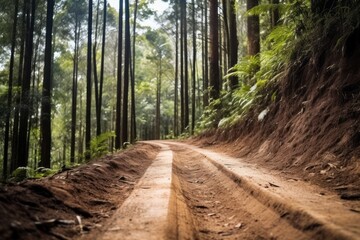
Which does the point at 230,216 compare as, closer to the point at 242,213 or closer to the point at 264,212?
the point at 242,213

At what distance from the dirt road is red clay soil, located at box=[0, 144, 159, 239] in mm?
184

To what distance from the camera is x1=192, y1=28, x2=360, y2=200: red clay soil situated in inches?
127

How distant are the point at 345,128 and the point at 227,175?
1.55m

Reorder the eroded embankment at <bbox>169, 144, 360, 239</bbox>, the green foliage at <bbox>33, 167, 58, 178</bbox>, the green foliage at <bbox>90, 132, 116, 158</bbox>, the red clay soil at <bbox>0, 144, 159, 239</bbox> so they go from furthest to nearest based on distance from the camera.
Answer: the green foliage at <bbox>90, 132, 116, 158</bbox> → the green foliage at <bbox>33, 167, 58, 178</bbox> → the eroded embankment at <bbox>169, 144, 360, 239</bbox> → the red clay soil at <bbox>0, 144, 159, 239</bbox>

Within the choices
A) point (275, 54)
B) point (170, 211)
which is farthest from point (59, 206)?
point (275, 54)

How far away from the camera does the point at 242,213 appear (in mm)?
2604

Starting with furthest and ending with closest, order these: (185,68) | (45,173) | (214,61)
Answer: (185,68)
(214,61)
(45,173)

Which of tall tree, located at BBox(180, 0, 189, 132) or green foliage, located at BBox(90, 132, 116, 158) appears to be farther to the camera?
tall tree, located at BBox(180, 0, 189, 132)

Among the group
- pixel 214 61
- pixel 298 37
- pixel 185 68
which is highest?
pixel 185 68

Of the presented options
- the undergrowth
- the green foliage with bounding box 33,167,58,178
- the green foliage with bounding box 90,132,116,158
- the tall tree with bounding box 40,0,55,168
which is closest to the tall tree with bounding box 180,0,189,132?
the tall tree with bounding box 40,0,55,168

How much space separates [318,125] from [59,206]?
3416mm

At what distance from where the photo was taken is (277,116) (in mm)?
5785

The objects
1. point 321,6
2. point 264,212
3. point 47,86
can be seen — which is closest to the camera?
point 264,212

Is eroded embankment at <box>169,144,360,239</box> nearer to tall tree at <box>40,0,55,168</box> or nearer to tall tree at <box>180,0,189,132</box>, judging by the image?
tall tree at <box>40,0,55,168</box>
